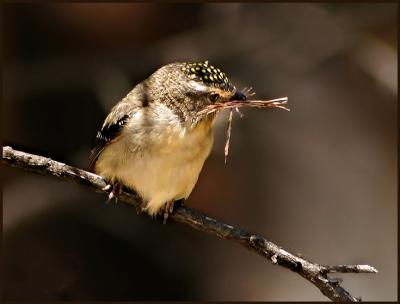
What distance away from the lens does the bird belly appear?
16.2 feet

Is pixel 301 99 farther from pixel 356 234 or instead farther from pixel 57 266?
pixel 57 266

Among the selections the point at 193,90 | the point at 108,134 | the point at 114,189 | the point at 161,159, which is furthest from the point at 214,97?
the point at 114,189

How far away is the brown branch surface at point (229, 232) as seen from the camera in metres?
4.43

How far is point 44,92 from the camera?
7.89m

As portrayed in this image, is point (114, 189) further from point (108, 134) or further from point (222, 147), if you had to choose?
point (222, 147)

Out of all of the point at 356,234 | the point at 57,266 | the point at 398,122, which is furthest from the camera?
the point at 398,122

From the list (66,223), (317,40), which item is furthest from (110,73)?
(317,40)

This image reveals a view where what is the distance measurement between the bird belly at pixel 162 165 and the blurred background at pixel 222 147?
2260mm

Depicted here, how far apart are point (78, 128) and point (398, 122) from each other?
13.4ft

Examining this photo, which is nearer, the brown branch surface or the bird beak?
the brown branch surface

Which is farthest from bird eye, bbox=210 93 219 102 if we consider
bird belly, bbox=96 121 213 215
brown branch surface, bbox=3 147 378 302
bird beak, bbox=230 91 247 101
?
brown branch surface, bbox=3 147 378 302

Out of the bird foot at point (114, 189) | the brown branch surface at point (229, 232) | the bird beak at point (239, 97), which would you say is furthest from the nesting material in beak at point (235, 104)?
the bird foot at point (114, 189)

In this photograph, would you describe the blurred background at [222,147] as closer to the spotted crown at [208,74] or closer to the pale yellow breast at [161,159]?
the spotted crown at [208,74]

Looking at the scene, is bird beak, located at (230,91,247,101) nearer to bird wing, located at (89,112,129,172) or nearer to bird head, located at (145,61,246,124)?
bird head, located at (145,61,246,124)
